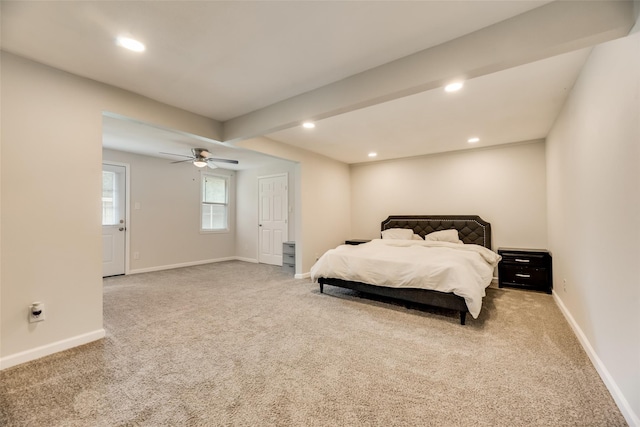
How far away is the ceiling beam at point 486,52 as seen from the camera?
154 centimetres

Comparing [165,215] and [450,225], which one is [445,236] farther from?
[165,215]

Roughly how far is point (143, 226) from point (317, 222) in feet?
11.7

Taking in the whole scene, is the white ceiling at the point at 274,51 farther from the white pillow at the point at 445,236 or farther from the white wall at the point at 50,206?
the white pillow at the point at 445,236

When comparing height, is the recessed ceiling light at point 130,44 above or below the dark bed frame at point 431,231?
above

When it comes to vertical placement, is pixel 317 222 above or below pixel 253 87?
below

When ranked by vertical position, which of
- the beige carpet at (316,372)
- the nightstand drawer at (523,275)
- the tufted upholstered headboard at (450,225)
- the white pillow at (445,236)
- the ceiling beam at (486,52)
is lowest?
the beige carpet at (316,372)

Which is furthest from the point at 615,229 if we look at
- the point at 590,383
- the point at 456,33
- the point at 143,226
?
the point at 143,226

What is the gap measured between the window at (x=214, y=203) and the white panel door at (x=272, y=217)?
3.46 ft

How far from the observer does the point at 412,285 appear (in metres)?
3.17

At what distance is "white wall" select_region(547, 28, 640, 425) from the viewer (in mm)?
1467

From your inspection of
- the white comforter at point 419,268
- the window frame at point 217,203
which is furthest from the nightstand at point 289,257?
the window frame at point 217,203

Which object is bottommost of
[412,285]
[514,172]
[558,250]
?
[412,285]

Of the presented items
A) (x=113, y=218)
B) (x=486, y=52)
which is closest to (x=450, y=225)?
(x=486, y=52)

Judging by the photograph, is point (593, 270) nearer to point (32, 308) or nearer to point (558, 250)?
point (558, 250)
